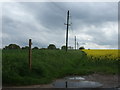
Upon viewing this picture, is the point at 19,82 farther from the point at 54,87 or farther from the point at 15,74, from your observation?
the point at 54,87

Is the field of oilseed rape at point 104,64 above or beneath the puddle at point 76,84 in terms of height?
above

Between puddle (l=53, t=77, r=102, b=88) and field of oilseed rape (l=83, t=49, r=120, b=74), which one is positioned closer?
puddle (l=53, t=77, r=102, b=88)

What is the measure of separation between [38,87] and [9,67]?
2576 mm

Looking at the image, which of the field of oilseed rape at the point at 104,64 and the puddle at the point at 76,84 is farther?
the field of oilseed rape at the point at 104,64

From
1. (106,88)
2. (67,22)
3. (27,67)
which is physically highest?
(67,22)

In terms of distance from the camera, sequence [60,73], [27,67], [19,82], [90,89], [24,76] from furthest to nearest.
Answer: [60,73] < [27,67] < [24,76] < [19,82] < [90,89]

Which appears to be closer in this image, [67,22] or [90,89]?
[90,89]

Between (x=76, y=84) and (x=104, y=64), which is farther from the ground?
(x=104, y=64)

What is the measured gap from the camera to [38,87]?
27.4 ft

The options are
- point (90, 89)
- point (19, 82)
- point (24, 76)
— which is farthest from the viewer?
point (24, 76)

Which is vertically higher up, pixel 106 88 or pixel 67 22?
pixel 67 22

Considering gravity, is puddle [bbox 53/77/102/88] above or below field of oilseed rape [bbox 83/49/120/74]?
below

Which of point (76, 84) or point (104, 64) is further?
point (104, 64)

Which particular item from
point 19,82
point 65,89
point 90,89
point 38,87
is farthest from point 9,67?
point 90,89
